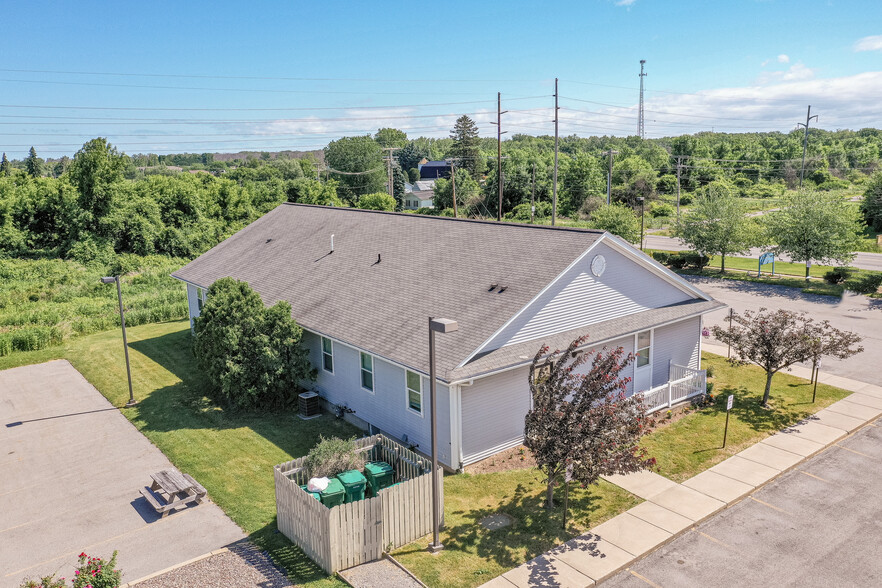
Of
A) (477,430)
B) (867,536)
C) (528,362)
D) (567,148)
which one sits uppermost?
(567,148)

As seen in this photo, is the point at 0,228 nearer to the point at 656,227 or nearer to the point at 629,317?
the point at 629,317

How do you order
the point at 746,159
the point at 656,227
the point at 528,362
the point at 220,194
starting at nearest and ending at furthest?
the point at 528,362
the point at 220,194
the point at 656,227
the point at 746,159

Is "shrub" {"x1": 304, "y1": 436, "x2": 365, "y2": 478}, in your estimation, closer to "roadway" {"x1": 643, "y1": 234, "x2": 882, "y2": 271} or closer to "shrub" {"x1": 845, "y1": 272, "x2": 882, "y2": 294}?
"shrub" {"x1": 845, "y1": 272, "x2": 882, "y2": 294}

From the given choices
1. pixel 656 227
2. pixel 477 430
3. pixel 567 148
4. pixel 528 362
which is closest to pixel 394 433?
pixel 477 430

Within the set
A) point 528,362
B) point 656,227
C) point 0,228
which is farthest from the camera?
point 656,227

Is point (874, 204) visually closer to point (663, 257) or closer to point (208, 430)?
point (663, 257)

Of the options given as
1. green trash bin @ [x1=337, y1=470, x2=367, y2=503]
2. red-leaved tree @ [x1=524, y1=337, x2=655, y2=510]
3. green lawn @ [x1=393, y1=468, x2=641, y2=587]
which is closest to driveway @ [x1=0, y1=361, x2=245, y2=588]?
green trash bin @ [x1=337, y1=470, x2=367, y2=503]

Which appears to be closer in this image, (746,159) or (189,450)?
(189,450)

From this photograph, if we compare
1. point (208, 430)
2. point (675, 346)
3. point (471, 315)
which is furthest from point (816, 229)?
point (208, 430)
